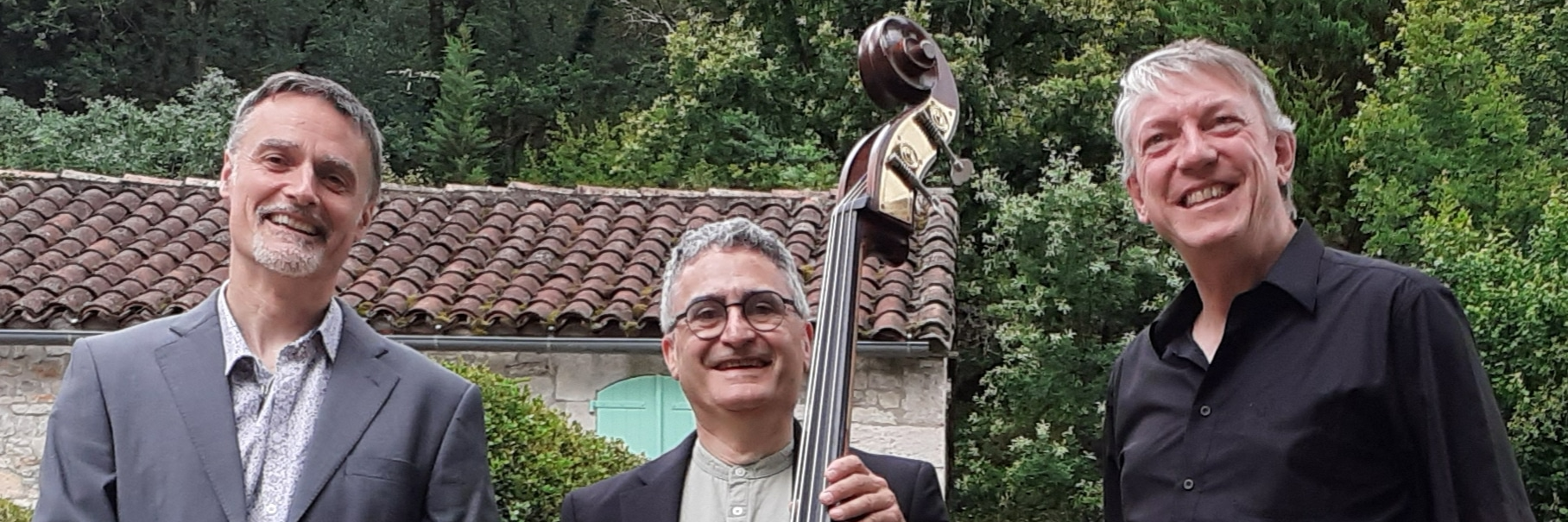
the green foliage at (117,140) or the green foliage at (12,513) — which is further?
the green foliage at (117,140)

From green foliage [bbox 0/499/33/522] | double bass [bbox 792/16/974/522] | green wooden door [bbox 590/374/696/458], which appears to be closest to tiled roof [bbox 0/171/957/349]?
green wooden door [bbox 590/374/696/458]

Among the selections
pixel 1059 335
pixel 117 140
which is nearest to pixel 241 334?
pixel 1059 335

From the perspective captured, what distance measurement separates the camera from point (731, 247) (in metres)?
2.80

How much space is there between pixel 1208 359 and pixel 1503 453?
46 cm

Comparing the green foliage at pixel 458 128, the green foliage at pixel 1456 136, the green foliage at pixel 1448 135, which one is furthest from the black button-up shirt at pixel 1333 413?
the green foliage at pixel 458 128

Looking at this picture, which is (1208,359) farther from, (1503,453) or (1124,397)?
(1503,453)

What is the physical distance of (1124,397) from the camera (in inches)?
110

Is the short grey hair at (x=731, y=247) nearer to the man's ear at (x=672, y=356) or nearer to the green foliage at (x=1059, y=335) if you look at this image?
the man's ear at (x=672, y=356)

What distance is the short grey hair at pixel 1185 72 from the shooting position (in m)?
2.52

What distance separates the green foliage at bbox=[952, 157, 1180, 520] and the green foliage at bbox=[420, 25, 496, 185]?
1089 centimetres

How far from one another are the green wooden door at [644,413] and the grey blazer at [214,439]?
21.0 feet

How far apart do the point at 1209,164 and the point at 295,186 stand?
1.42 metres

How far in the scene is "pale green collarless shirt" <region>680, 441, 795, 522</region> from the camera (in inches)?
108

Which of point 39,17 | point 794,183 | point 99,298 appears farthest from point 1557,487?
point 39,17
